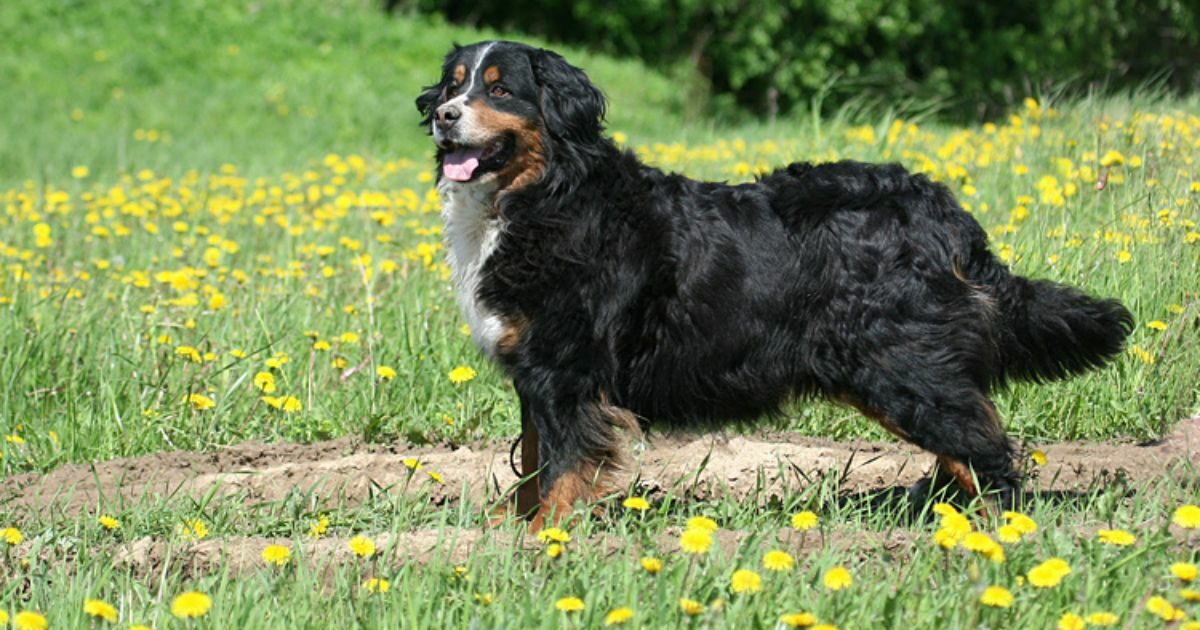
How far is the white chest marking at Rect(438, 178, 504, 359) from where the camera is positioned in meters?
4.30

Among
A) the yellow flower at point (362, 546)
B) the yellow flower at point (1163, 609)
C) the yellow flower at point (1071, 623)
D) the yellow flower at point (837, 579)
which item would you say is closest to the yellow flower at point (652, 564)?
the yellow flower at point (837, 579)

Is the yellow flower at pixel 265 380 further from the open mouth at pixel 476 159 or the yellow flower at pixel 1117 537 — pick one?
the yellow flower at pixel 1117 537

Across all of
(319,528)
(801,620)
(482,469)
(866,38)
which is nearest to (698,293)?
(482,469)

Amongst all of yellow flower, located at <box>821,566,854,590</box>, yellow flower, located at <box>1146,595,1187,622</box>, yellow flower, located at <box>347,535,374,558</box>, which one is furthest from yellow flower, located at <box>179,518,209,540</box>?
yellow flower, located at <box>1146,595,1187,622</box>

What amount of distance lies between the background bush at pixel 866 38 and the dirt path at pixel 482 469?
15384mm

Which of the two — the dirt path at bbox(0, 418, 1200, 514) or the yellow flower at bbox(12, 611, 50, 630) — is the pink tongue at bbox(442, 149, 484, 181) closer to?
the dirt path at bbox(0, 418, 1200, 514)

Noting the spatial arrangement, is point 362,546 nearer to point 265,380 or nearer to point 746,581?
point 746,581

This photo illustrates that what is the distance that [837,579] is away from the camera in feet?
9.25

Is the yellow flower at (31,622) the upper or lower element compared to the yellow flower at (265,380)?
upper

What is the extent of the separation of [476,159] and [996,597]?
224 cm

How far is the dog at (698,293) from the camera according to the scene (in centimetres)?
421

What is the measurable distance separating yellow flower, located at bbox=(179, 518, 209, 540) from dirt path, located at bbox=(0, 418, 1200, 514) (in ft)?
1.16

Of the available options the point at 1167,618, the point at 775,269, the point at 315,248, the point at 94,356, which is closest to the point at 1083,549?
the point at 1167,618

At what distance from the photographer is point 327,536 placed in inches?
161
